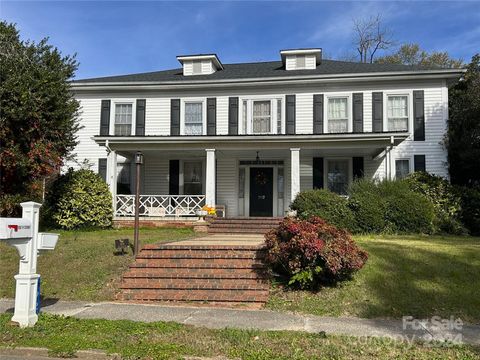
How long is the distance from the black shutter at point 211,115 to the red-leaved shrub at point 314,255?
11373 millimetres

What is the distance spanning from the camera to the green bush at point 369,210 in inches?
542

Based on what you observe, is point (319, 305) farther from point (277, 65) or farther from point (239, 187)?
point (277, 65)

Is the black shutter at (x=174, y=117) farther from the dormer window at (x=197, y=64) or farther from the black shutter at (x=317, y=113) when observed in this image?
the black shutter at (x=317, y=113)

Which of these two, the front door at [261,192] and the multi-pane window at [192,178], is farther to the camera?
the multi-pane window at [192,178]

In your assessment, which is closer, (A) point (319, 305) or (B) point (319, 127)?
(A) point (319, 305)

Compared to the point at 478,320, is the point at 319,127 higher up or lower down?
higher up

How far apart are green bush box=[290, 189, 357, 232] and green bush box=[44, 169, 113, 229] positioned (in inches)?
277

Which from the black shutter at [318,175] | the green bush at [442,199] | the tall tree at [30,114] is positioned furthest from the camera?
the black shutter at [318,175]

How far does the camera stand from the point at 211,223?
53.3 ft

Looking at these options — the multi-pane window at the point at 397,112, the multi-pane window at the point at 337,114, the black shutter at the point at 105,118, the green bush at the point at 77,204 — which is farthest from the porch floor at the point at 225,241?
the black shutter at the point at 105,118

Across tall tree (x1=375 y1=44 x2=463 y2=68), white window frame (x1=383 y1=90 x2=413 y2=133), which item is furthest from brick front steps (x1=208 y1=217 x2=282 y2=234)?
tall tree (x1=375 y1=44 x2=463 y2=68)

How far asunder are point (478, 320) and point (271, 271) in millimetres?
3615

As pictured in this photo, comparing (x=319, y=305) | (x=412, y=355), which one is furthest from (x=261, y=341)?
(x=319, y=305)

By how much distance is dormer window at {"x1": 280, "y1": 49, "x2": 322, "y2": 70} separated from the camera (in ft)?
66.1
